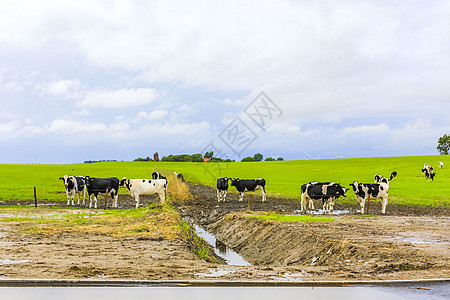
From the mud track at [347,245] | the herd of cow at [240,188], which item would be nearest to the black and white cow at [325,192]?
the herd of cow at [240,188]

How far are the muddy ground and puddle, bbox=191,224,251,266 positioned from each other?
375 millimetres

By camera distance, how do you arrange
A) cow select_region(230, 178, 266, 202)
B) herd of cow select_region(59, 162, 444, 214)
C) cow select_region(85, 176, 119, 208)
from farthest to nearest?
cow select_region(230, 178, 266, 202), cow select_region(85, 176, 119, 208), herd of cow select_region(59, 162, 444, 214)

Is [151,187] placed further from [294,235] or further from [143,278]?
[143,278]

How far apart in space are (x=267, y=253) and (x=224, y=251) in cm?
299

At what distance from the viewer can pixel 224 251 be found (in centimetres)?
1972

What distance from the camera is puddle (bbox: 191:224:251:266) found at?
17.1 meters

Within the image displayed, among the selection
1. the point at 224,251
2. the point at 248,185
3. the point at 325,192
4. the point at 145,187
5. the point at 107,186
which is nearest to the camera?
the point at 224,251

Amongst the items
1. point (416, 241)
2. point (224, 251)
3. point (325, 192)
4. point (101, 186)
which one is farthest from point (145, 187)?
point (416, 241)

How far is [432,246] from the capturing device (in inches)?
547

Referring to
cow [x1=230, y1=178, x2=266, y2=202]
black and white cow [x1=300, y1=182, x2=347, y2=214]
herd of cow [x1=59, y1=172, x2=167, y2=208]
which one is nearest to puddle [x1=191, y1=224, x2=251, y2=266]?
black and white cow [x1=300, y1=182, x2=347, y2=214]

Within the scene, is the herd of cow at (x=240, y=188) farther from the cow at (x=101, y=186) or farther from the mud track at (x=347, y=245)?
the mud track at (x=347, y=245)

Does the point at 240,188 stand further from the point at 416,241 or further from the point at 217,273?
the point at 217,273

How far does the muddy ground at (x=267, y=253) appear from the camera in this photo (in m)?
10.2

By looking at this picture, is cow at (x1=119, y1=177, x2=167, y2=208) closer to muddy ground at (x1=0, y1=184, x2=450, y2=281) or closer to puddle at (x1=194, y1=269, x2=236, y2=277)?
muddy ground at (x1=0, y1=184, x2=450, y2=281)
